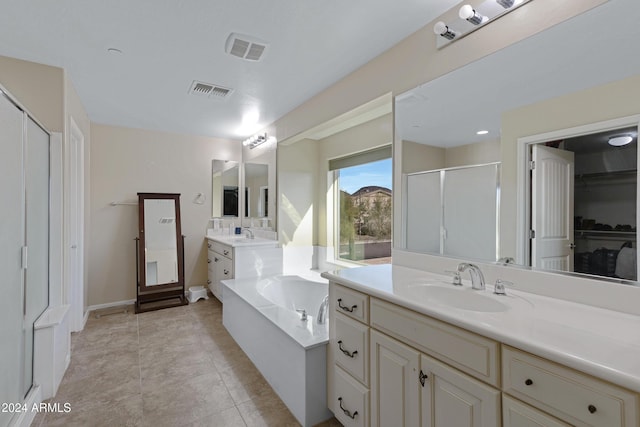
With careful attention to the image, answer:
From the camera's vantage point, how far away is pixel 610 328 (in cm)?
94

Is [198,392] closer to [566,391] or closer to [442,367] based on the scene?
[442,367]

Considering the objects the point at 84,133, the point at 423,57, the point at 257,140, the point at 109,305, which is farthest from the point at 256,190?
the point at 423,57

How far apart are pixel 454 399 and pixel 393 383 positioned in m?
0.30

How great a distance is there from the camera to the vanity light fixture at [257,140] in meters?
3.78

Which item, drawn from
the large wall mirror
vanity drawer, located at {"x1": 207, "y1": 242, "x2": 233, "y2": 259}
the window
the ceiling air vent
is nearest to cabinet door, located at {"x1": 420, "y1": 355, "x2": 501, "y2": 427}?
the large wall mirror

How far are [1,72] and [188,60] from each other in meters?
1.33

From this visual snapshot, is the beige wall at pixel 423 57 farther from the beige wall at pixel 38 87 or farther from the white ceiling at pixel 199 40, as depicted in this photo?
the beige wall at pixel 38 87

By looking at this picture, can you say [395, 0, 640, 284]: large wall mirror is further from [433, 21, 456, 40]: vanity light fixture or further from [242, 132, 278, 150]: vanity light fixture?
[242, 132, 278, 150]: vanity light fixture

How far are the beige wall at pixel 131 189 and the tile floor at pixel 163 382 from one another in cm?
78

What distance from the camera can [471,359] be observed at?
987mm

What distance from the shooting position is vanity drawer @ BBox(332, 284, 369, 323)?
145 cm

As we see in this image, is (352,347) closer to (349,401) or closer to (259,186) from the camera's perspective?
(349,401)

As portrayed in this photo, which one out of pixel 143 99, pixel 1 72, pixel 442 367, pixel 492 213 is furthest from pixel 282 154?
pixel 442 367

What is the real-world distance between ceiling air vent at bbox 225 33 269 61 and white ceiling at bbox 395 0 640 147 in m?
1.04
